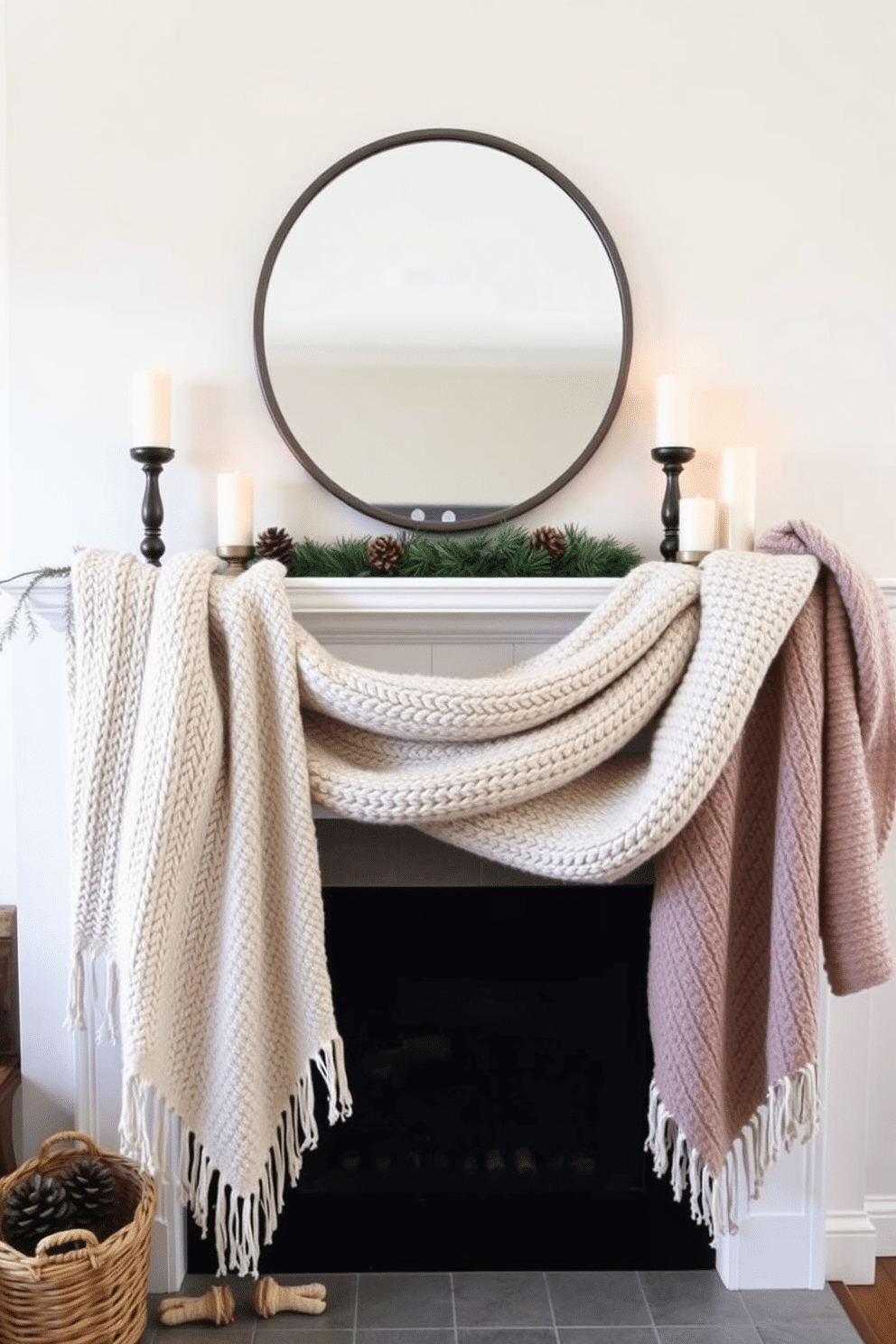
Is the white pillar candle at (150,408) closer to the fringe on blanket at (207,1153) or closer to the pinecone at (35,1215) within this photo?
the fringe on blanket at (207,1153)

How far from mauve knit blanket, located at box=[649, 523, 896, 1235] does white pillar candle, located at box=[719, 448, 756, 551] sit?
0.27ft

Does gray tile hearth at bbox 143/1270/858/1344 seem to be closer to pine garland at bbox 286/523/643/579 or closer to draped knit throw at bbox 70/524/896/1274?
draped knit throw at bbox 70/524/896/1274

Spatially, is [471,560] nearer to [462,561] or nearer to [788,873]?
[462,561]

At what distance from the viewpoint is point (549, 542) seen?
1.72 meters

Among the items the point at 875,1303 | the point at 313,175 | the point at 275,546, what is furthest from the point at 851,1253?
the point at 313,175

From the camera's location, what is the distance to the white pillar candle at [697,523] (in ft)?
5.56

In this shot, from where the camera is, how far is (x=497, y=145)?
68.6 inches

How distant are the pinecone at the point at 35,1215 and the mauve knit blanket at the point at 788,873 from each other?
0.87 m

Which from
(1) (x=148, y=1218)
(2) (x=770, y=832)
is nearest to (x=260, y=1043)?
(1) (x=148, y=1218)

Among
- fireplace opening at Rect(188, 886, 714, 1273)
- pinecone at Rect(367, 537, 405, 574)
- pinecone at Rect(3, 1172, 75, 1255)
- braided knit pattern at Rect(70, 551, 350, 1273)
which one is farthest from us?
fireplace opening at Rect(188, 886, 714, 1273)

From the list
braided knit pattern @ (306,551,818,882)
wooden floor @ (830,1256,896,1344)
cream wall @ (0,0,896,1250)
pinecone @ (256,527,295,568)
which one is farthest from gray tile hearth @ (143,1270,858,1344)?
pinecone @ (256,527,295,568)

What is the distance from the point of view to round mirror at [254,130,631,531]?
175 cm

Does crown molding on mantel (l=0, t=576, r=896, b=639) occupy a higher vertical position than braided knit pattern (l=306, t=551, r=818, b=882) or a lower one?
higher

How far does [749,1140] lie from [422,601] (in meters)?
0.96
